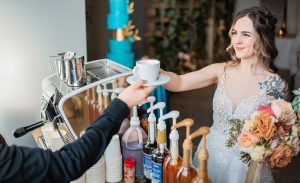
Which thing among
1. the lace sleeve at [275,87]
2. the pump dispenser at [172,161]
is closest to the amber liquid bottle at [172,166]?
the pump dispenser at [172,161]

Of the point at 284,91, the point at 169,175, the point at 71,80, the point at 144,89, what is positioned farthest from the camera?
the point at 284,91

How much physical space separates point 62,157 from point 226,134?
39.4 inches

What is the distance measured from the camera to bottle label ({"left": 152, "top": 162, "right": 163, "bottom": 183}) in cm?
126

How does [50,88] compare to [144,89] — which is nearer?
[144,89]

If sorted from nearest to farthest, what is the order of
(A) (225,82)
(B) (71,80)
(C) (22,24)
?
(B) (71,80), (A) (225,82), (C) (22,24)

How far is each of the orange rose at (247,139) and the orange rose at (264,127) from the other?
0.02 meters

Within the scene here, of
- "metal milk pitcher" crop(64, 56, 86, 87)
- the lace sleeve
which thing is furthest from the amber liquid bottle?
the lace sleeve

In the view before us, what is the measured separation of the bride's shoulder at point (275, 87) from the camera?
162 cm

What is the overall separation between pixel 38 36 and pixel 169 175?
1.35 m

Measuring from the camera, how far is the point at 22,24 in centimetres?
213

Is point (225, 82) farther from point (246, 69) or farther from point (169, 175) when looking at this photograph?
point (169, 175)

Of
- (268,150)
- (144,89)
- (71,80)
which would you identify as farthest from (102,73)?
(268,150)

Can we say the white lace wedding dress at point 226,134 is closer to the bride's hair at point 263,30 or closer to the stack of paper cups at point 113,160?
the bride's hair at point 263,30

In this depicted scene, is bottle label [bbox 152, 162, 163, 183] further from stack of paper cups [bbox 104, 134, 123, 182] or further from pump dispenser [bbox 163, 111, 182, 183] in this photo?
stack of paper cups [bbox 104, 134, 123, 182]
